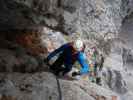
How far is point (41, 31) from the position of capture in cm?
1057

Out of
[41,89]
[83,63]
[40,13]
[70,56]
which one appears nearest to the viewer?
[41,89]

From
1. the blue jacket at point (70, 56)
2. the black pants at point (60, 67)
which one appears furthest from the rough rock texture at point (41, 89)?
the black pants at point (60, 67)

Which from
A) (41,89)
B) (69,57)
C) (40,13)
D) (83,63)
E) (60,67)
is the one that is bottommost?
(41,89)

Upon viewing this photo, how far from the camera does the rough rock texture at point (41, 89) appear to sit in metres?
5.99

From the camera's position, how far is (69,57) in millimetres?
8148

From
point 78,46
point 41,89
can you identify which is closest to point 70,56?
point 78,46

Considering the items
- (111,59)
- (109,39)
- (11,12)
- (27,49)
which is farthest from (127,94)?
(11,12)

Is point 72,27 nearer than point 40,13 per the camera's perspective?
No

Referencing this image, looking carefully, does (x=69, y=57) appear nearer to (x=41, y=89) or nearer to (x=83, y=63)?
(x=83, y=63)

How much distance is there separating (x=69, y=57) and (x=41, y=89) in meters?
2.08

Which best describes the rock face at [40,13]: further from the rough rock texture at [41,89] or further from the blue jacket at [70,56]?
the rough rock texture at [41,89]

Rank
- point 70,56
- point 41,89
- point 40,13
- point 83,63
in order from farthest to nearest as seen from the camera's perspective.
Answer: point 70,56 < point 83,63 < point 40,13 < point 41,89

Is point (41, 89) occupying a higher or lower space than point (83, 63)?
lower

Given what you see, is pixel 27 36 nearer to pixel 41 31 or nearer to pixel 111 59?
pixel 41 31
